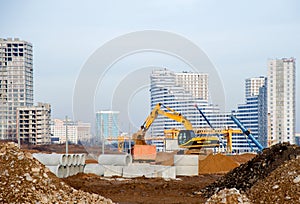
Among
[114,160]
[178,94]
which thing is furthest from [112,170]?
[178,94]

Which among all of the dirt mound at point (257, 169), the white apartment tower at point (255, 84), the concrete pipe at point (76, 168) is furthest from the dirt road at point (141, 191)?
the white apartment tower at point (255, 84)

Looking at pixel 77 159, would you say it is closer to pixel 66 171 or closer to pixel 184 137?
pixel 66 171

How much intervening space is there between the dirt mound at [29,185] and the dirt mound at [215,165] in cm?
1827

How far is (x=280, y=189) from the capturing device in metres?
9.75

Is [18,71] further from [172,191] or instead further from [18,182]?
[18,182]

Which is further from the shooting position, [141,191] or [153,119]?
[153,119]

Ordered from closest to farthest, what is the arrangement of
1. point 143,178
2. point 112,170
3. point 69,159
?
point 69,159 < point 143,178 < point 112,170

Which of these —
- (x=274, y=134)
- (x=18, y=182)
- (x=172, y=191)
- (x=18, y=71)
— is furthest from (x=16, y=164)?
(x=274, y=134)

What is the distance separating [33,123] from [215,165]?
1785 inches

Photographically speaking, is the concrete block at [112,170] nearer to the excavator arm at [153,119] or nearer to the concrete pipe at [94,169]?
the concrete pipe at [94,169]

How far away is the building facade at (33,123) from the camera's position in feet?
229

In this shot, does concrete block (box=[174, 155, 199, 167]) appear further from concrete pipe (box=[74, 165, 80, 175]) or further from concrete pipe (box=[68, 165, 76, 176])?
concrete pipe (box=[68, 165, 76, 176])

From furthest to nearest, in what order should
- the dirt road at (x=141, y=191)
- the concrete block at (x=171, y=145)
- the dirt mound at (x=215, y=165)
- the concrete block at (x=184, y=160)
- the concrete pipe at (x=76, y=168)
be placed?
the concrete block at (x=171, y=145)
the dirt mound at (x=215, y=165)
the concrete block at (x=184, y=160)
the concrete pipe at (x=76, y=168)
the dirt road at (x=141, y=191)

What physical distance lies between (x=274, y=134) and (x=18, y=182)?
86.5 meters
